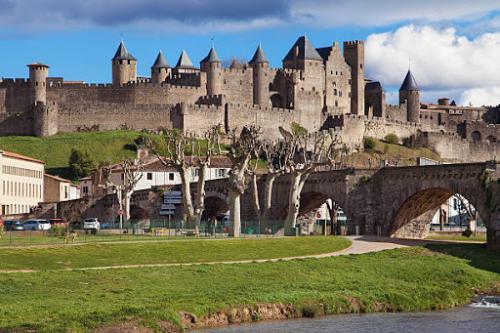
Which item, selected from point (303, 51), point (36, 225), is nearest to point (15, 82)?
point (303, 51)

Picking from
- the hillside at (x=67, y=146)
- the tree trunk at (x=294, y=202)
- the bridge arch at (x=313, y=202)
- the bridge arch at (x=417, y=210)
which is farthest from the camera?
the hillside at (x=67, y=146)

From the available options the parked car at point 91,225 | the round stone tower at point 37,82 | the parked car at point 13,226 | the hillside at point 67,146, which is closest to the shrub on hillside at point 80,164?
the hillside at point 67,146

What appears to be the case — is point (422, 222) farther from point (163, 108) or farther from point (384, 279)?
point (163, 108)

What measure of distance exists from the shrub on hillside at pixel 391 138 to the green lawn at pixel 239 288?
281 ft

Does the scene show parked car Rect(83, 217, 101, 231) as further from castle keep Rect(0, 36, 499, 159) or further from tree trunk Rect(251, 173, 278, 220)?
castle keep Rect(0, 36, 499, 159)

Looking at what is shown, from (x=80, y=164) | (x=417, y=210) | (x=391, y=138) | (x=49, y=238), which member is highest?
(x=391, y=138)

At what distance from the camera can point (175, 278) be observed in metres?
44.3

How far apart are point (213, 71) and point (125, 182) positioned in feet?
186

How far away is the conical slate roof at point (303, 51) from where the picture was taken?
148750mm

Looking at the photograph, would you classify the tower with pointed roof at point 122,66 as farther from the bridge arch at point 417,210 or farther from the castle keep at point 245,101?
the bridge arch at point 417,210

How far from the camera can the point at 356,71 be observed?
152875mm

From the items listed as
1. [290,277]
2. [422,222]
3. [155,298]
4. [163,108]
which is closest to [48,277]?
[155,298]

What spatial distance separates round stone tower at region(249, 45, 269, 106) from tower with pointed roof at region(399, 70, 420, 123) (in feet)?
74.9

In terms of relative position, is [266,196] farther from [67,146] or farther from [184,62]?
[184,62]
